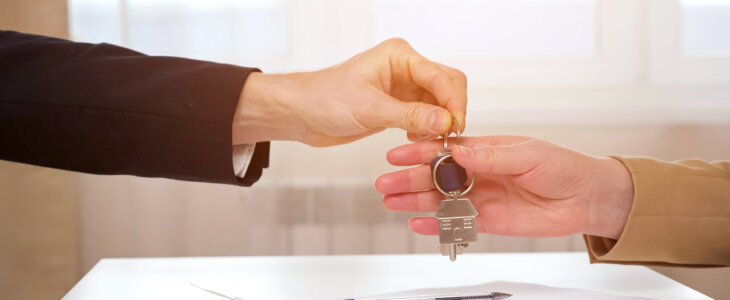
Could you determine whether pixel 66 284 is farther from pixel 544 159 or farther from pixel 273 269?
pixel 544 159

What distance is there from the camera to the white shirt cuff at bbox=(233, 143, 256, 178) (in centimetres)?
107

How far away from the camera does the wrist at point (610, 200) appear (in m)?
1.06

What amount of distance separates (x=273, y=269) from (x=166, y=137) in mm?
299

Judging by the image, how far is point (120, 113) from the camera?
0.96 metres

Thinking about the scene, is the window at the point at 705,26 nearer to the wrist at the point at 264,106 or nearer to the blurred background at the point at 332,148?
the blurred background at the point at 332,148

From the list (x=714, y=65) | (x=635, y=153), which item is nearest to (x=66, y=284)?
(x=635, y=153)

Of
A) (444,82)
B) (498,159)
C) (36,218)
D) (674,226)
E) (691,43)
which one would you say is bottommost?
(36,218)

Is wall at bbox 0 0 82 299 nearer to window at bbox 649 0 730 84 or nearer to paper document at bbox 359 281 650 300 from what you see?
paper document at bbox 359 281 650 300

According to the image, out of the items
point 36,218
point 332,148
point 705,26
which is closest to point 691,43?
point 705,26

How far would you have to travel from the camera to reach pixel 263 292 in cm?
94

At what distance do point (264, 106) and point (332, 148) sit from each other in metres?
0.91

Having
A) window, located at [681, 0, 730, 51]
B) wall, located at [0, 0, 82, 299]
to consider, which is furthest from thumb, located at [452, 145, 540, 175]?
wall, located at [0, 0, 82, 299]

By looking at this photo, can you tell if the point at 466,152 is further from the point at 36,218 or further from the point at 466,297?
the point at 36,218

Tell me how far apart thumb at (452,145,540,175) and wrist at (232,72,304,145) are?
0.94 ft
